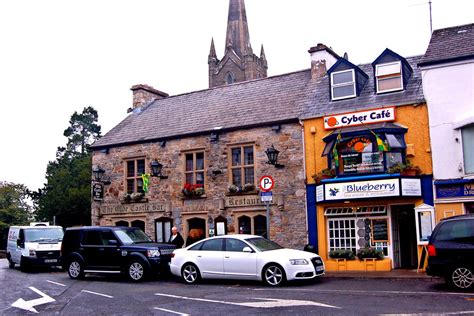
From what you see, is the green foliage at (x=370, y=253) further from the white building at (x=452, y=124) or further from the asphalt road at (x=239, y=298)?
the asphalt road at (x=239, y=298)

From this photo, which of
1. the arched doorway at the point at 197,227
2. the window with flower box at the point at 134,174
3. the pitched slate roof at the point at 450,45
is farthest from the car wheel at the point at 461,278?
the window with flower box at the point at 134,174

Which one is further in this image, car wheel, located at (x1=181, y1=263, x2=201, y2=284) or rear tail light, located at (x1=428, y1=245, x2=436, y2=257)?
car wheel, located at (x1=181, y1=263, x2=201, y2=284)

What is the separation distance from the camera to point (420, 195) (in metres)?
18.0

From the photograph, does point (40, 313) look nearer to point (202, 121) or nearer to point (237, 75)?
point (202, 121)

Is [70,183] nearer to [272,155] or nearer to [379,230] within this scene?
[272,155]

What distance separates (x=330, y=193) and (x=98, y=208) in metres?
12.2

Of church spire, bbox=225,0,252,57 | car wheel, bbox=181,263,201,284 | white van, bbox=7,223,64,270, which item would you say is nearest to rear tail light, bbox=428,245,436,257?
car wheel, bbox=181,263,201,284

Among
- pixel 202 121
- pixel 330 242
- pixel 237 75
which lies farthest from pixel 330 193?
pixel 237 75

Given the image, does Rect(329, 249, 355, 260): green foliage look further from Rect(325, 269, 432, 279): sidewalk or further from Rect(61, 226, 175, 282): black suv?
Rect(61, 226, 175, 282): black suv

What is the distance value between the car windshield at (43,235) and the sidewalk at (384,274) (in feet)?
42.0

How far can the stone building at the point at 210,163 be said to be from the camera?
21.0 meters

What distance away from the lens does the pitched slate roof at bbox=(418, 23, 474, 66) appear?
708 inches

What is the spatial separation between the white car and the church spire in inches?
2467

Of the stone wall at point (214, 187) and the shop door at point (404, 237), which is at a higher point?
the stone wall at point (214, 187)
